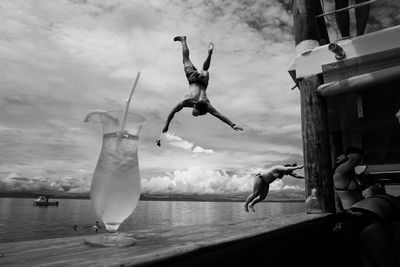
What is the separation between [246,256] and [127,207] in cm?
105

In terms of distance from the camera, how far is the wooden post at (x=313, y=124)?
4.43 m

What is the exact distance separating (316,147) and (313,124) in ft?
1.22

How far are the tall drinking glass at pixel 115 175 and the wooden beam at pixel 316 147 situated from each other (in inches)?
144

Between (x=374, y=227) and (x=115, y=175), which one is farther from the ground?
(x=115, y=175)

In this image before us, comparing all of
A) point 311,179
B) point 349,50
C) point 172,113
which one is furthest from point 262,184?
point 349,50

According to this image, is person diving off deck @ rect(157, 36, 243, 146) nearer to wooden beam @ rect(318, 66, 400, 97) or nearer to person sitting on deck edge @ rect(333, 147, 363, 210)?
wooden beam @ rect(318, 66, 400, 97)

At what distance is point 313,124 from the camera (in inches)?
183

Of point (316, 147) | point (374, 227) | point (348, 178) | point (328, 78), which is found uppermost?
point (328, 78)

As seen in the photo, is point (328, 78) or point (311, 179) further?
point (328, 78)

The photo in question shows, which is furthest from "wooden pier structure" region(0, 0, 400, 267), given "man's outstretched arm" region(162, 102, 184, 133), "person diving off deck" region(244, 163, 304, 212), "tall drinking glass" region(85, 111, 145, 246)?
"man's outstretched arm" region(162, 102, 184, 133)

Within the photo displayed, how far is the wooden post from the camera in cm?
443

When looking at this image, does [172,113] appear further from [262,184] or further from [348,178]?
[348,178]

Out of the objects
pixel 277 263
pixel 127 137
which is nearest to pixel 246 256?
pixel 277 263

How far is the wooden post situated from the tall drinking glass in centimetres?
367
